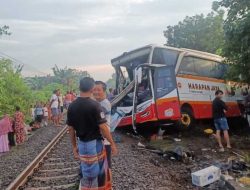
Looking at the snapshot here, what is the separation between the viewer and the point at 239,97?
1756 cm

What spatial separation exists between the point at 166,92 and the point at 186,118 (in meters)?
1.64

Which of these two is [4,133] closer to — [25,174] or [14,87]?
[25,174]

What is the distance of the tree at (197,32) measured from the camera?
32.1 metres

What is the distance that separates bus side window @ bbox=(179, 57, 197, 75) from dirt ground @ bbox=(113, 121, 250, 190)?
2.22 metres

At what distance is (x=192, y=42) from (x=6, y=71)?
1542 cm

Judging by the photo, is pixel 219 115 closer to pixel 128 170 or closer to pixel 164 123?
pixel 164 123

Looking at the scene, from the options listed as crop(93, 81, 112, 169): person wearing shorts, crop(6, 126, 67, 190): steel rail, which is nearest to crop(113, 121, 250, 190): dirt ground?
crop(93, 81, 112, 169): person wearing shorts

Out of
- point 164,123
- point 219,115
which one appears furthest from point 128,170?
point 164,123

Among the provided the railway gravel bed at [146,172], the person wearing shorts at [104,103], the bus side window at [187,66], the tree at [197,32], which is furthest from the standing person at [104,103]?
the tree at [197,32]

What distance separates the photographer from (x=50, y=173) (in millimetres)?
8180

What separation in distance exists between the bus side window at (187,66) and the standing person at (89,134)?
9.38 m

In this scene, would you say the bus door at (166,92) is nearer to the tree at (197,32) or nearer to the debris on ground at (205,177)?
the debris on ground at (205,177)

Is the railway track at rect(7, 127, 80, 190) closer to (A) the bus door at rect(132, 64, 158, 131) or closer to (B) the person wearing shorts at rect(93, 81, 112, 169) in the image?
(B) the person wearing shorts at rect(93, 81, 112, 169)

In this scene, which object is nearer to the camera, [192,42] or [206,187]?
[206,187]
